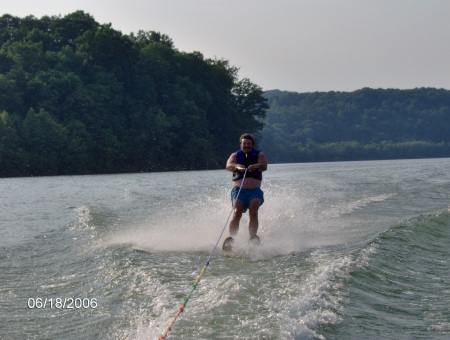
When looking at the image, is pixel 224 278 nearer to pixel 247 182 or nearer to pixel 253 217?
pixel 253 217

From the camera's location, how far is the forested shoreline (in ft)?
169

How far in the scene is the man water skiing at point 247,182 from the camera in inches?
437

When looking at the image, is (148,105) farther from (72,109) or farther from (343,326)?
(343,326)

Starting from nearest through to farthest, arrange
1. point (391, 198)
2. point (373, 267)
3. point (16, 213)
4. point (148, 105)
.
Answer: point (373, 267) < point (16, 213) < point (391, 198) < point (148, 105)

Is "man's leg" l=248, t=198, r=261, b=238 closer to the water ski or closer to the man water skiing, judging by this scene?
the man water skiing

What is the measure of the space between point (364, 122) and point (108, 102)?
334 ft

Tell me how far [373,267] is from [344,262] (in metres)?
0.34

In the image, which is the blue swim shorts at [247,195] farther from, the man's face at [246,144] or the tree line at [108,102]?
the tree line at [108,102]

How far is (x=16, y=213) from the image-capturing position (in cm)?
1678

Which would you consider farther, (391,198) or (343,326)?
(391,198)

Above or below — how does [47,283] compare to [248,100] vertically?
below

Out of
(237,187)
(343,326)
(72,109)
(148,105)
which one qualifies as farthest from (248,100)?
(343,326)

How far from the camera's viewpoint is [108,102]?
60594 millimetres

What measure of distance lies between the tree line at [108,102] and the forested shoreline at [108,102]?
0.08m
